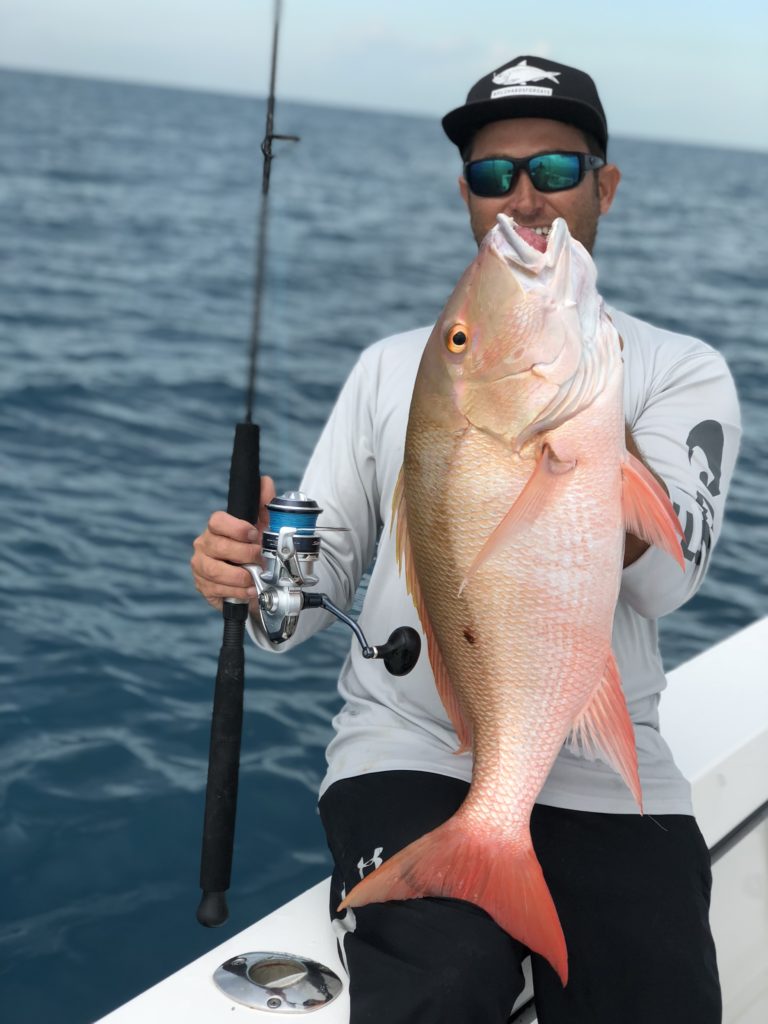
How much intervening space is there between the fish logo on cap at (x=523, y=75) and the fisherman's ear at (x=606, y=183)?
0.26 metres

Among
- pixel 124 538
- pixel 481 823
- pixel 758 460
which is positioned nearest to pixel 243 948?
pixel 481 823

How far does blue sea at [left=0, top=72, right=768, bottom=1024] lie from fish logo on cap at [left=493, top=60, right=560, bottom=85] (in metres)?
0.51

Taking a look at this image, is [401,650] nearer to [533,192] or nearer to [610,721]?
[610,721]

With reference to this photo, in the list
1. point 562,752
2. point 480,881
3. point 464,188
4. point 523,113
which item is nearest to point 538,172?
point 523,113

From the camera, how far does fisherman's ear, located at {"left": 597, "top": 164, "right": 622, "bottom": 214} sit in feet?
8.79

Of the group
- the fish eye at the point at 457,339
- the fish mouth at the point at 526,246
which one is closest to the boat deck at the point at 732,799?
the fish eye at the point at 457,339

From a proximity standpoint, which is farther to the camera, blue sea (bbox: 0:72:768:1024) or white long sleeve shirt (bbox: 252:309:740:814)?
blue sea (bbox: 0:72:768:1024)

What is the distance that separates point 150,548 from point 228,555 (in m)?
4.75

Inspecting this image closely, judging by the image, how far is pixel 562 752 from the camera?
2.11 meters

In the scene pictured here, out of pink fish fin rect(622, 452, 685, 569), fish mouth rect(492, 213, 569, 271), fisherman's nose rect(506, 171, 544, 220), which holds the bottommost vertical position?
pink fish fin rect(622, 452, 685, 569)

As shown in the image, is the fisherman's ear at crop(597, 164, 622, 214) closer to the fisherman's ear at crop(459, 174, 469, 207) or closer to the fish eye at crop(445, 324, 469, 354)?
the fisherman's ear at crop(459, 174, 469, 207)

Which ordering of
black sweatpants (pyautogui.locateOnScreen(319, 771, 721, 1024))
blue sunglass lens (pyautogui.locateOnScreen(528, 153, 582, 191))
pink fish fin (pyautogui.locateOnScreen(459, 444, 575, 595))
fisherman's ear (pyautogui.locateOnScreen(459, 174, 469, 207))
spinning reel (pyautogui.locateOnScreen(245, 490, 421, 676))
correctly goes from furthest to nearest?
fisherman's ear (pyautogui.locateOnScreen(459, 174, 469, 207)) → blue sunglass lens (pyautogui.locateOnScreen(528, 153, 582, 191)) → spinning reel (pyautogui.locateOnScreen(245, 490, 421, 676)) → black sweatpants (pyautogui.locateOnScreen(319, 771, 721, 1024)) → pink fish fin (pyautogui.locateOnScreen(459, 444, 575, 595))

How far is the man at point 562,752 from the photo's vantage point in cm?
179

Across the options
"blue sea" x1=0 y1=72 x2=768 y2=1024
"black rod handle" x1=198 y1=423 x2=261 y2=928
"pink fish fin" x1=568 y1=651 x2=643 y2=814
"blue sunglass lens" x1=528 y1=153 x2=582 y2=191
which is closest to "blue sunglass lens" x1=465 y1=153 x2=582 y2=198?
"blue sunglass lens" x1=528 y1=153 x2=582 y2=191
